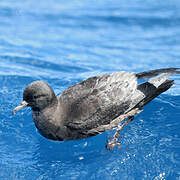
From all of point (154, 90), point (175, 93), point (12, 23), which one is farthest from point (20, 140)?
point (12, 23)

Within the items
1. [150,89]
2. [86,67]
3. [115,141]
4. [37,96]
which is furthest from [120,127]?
[86,67]

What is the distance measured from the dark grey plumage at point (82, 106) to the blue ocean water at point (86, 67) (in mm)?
369

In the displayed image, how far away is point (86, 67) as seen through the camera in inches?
382

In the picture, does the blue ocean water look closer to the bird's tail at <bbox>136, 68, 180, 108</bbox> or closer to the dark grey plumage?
the dark grey plumage

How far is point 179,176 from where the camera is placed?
4.95 metres

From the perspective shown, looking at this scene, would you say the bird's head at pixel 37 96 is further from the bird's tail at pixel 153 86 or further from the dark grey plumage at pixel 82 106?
the bird's tail at pixel 153 86

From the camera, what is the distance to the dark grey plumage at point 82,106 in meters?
5.36

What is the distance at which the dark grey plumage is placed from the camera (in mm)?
5359

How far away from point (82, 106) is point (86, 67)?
440 cm

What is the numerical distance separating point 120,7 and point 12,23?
4515 millimetres

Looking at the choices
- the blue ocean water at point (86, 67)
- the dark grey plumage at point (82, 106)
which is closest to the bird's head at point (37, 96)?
the dark grey plumage at point (82, 106)

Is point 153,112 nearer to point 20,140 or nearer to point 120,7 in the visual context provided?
point 20,140

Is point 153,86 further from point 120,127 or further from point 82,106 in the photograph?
point 82,106

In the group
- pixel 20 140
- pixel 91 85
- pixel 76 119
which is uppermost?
pixel 91 85
